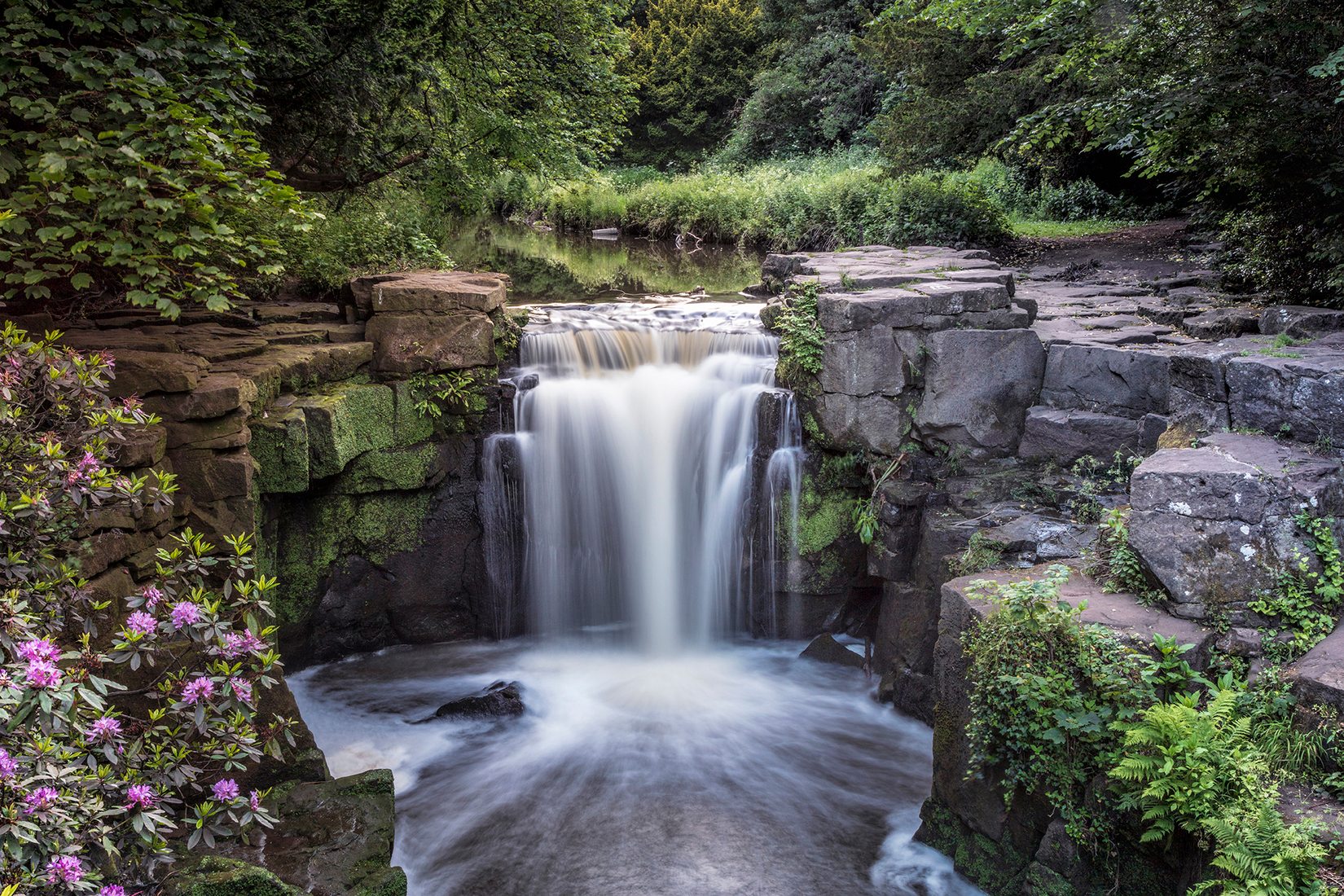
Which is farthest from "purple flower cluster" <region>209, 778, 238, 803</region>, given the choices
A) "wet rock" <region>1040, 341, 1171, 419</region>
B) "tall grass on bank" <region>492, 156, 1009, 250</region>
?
"tall grass on bank" <region>492, 156, 1009, 250</region>

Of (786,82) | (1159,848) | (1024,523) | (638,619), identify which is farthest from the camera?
(786,82)

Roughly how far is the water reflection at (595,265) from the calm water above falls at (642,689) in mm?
4506

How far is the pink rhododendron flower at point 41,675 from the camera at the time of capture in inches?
128

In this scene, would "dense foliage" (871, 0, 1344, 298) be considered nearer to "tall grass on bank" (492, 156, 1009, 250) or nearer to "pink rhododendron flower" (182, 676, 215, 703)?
"tall grass on bank" (492, 156, 1009, 250)

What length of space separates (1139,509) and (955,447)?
8.61 feet

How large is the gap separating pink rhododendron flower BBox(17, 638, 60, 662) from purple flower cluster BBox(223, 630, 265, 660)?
0.65 metres

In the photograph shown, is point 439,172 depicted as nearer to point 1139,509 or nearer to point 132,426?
point 132,426

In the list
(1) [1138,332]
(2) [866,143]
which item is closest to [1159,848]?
(1) [1138,332]

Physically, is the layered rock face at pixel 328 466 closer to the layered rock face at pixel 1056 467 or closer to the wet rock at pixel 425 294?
the wet rock at pixel 425 294

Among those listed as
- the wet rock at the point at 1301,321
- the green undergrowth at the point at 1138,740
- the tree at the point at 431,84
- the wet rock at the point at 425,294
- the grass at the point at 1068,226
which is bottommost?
the green undergrowth at the point at 1138,740

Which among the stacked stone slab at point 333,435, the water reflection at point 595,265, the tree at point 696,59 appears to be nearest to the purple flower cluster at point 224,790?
the stacked stone slab at point 333,435

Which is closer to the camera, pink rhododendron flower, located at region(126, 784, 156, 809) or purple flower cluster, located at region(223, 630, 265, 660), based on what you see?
pink rhododendron flower, located at region(126, 784, 156, 809)

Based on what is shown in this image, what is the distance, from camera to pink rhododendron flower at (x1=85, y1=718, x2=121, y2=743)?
3.58 metres

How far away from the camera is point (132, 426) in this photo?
5344 mm
